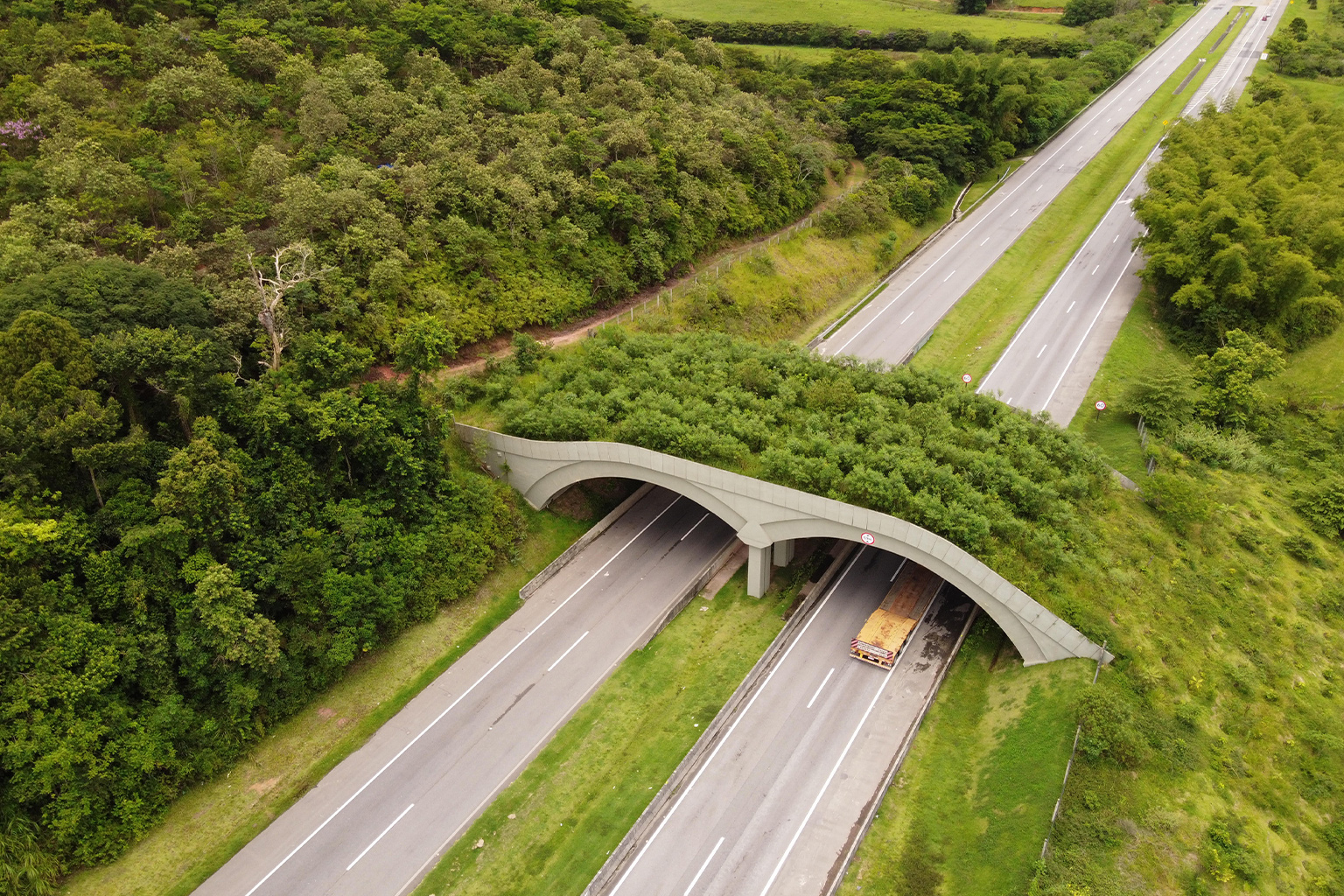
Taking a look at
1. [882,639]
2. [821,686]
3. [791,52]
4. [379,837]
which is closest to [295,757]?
[379,837]

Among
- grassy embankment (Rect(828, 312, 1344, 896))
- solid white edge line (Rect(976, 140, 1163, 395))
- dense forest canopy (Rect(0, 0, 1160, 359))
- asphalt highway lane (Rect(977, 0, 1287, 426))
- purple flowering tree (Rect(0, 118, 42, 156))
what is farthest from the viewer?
solid white edge line (Rect(976, 140, 1163, 395))

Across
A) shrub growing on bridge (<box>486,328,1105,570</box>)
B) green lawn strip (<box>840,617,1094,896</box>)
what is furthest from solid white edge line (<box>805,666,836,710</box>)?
shrub growing on bridge (<box>486,328,1105,570</box>)

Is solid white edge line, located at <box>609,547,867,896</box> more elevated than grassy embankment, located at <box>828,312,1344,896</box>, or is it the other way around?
grassy embankment, located at <box>828,312,1344,896</box>

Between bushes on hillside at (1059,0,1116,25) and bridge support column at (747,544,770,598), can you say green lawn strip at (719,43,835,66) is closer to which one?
bushes on hillside at (1059,0,1116,25)

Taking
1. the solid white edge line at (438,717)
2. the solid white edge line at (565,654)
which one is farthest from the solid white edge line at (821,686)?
the solid white edge line at (438,717)

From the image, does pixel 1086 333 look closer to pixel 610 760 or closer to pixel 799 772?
pixel 799 772

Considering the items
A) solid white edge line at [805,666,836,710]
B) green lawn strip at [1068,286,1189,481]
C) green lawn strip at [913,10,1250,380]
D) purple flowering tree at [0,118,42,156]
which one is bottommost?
solid white edge line at [805,666,836,710]

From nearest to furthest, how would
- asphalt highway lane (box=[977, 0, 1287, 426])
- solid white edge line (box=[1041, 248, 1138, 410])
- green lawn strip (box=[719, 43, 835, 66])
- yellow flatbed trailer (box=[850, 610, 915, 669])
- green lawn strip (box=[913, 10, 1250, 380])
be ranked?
yellow flatbed trailer (box=[850, 610, 915, 669])
solid white edge line (box=[1041, 248, 1138, 410])
asphalt highway lane (box=[977, 0, 1287, 426])
green lawn strip (box=[913, 10, 1250, 380])
green lawn strip (box=[719, 43, 835, 66])
